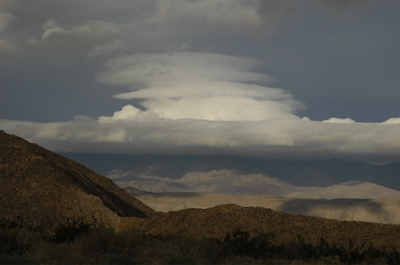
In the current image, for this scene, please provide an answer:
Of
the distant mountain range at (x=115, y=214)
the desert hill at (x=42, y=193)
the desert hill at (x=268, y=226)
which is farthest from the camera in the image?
the desert hill at (x=42, y=193)

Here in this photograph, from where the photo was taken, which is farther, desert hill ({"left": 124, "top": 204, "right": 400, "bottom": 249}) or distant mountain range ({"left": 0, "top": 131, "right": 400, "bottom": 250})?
distant mountain range ({"left": 0, "top": 131, "right": 400, "bottom": 250})

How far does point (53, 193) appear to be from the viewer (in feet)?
163

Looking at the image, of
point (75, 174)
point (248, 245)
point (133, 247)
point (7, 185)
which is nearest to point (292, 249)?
point (248, 245)

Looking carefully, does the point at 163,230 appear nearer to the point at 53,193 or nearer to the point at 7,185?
the point at 53,193

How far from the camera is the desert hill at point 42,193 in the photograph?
46.2m

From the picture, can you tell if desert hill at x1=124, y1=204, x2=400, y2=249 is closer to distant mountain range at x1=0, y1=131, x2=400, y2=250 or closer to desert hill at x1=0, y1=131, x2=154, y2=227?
distant mountain range at x1=0, y1=131, x2=400, y2=250

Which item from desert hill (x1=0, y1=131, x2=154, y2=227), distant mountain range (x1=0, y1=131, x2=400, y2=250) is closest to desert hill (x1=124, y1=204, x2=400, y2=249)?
distant mountain range (x1=0, y1=131, x2=400, y2=250)

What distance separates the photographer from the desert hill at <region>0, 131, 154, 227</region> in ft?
152

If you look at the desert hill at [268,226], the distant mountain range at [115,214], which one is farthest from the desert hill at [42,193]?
the desert hill at [268,226]

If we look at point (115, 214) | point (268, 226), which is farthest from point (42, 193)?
point (268, 226)

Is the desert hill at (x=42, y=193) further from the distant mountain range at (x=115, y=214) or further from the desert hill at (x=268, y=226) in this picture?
the desert hill at (x=268, y=226)

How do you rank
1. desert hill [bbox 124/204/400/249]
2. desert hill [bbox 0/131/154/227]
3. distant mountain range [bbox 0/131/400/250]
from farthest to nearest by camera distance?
desert hill [bbox 0/131/154/227] → distant mountain range [bbox 0/131/400/250] → desert hill [bbox 124/204/400/249]

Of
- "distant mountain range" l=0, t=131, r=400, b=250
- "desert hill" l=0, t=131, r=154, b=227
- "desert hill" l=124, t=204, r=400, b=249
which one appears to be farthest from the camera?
"desert hill" l=0, t=131, r=154, b=227

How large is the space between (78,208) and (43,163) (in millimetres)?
9300
